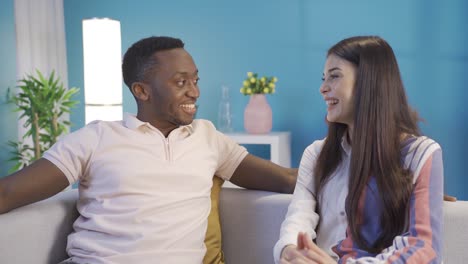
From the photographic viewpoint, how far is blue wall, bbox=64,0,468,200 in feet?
12.0

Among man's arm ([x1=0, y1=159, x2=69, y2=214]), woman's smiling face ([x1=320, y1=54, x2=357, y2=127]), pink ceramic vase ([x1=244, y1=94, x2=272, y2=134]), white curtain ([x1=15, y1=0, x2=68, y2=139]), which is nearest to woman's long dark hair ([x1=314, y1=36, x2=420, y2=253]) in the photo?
woman's smiling face ([x1=320, y1=54, x2=357, y2=127])

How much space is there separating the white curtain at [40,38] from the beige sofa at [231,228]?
89.5 inches

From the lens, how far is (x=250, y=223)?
1.84 meters

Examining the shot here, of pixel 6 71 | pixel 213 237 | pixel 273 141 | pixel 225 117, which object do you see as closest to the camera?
pixel 213 237

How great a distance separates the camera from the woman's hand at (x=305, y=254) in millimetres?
1379

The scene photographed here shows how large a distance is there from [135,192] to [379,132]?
68 centimetres

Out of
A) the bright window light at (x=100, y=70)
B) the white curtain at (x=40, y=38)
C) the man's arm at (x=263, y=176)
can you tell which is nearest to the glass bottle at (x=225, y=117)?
the bright window light at (x=100, y=70)

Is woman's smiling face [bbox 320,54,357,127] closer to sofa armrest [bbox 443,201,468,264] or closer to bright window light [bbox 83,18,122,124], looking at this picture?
sofa armrest [bbox 443,201,468,264]

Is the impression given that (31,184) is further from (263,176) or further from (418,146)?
(418,146)

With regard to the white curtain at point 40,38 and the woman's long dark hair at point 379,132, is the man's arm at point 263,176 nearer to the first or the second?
the woman's long dark hair at point 379,132

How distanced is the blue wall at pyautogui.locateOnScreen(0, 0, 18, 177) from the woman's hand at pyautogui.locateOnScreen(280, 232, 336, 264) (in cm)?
288

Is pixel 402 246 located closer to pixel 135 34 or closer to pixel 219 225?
pixel 219 225

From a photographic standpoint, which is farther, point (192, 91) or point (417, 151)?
point (192, 91)

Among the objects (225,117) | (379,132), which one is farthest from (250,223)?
(225,117)
